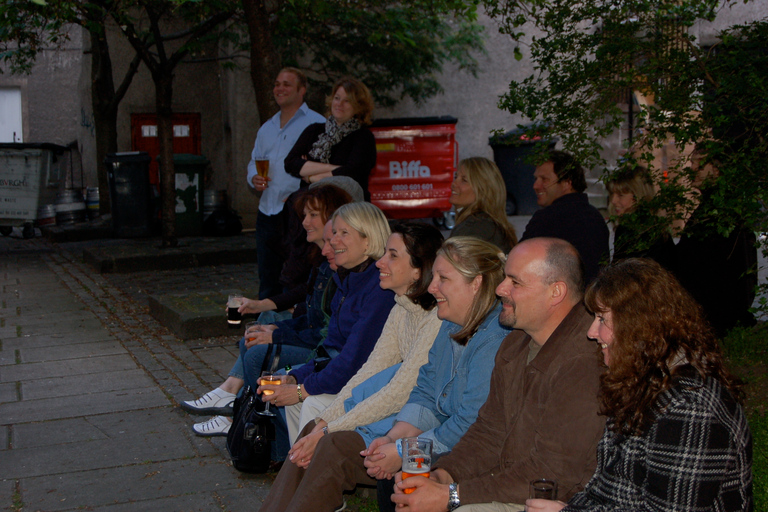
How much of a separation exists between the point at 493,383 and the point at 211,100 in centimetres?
1694

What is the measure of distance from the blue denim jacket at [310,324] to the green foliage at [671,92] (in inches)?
64.1

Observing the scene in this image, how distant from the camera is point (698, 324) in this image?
241cm

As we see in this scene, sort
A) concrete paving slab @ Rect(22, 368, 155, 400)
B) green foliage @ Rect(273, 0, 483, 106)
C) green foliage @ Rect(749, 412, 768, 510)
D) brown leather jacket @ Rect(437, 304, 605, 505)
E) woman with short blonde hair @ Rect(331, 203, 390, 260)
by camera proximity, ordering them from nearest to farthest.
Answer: brown leather jacket @ Rect(437, 304, 605, 505), green foliage @ Rect(749, 412, 768, 510), woman with short blonde hair @ Rect(331, 203, 390, 260), concrete paving slab @ Rect(22, 368, 155, 400), green foliage @ Rect(273, 0, 483, 106)

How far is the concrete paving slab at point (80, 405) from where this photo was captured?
5.54 metres

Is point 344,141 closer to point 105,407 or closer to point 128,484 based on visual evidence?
point 105,407

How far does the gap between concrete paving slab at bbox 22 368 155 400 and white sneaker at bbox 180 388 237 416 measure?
928mm

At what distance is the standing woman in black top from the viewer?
21.2ft

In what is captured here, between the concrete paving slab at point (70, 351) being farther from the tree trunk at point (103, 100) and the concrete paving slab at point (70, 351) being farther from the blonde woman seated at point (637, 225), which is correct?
the tree trunk at point (103, 100)

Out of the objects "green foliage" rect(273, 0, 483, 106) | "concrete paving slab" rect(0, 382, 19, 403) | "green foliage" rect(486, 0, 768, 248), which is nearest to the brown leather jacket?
"green foliage" rect(486, 0, 768, 248)

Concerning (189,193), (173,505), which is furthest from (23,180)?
(173,505)

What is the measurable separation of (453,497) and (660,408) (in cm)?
91

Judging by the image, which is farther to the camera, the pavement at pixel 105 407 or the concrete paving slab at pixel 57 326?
the concrete paving slab at pixel 57 326

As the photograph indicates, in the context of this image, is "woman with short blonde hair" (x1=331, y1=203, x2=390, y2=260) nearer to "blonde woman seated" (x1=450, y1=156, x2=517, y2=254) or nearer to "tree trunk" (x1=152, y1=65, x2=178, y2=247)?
"blonde woman seated" (x1=450, y1=156, x2=517, y2=254)

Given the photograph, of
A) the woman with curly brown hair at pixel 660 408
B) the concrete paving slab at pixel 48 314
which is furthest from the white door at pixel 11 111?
the woman with curly brown hair at pixel 660 408
